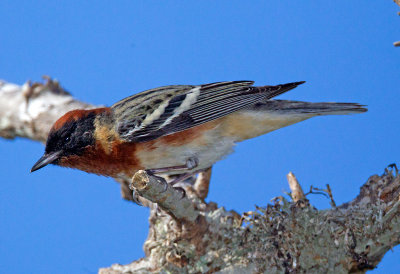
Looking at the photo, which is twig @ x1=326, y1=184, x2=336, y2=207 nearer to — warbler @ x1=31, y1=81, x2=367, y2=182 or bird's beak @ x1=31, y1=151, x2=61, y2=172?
warbler @ x1=31, y1=81, x2=367, y2=182

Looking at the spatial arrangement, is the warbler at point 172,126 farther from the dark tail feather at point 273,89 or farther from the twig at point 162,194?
the twig at point 162,194

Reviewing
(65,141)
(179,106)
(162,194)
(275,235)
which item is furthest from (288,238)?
(65,141)

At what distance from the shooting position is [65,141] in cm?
369

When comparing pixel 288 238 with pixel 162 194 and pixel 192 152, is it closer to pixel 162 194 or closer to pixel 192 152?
pixel 192 152

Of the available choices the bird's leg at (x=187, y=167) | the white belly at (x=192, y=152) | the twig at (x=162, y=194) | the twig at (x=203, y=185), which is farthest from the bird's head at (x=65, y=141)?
the twig at (x=203, y=185)


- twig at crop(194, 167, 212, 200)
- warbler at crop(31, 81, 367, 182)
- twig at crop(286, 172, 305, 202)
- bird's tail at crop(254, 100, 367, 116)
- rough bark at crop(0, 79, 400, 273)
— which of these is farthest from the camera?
twig at crop(194, 167, 212, 200)

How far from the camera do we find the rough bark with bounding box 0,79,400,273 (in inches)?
137

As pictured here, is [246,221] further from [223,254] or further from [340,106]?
[340,106]

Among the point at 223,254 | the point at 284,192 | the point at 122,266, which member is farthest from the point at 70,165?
the point at 284,192

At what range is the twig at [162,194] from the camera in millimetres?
3020

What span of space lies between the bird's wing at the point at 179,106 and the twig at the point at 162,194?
0.52 metres

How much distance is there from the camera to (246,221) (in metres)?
3.83

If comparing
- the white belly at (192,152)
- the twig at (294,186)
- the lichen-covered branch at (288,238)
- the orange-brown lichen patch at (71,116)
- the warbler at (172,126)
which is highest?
the orange-brown lichen patch at (71,116)

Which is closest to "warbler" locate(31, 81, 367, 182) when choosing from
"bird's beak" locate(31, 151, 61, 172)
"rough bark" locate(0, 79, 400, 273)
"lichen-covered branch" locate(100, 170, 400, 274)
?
"bird's beak" locate(31, 151, 61, 172)
